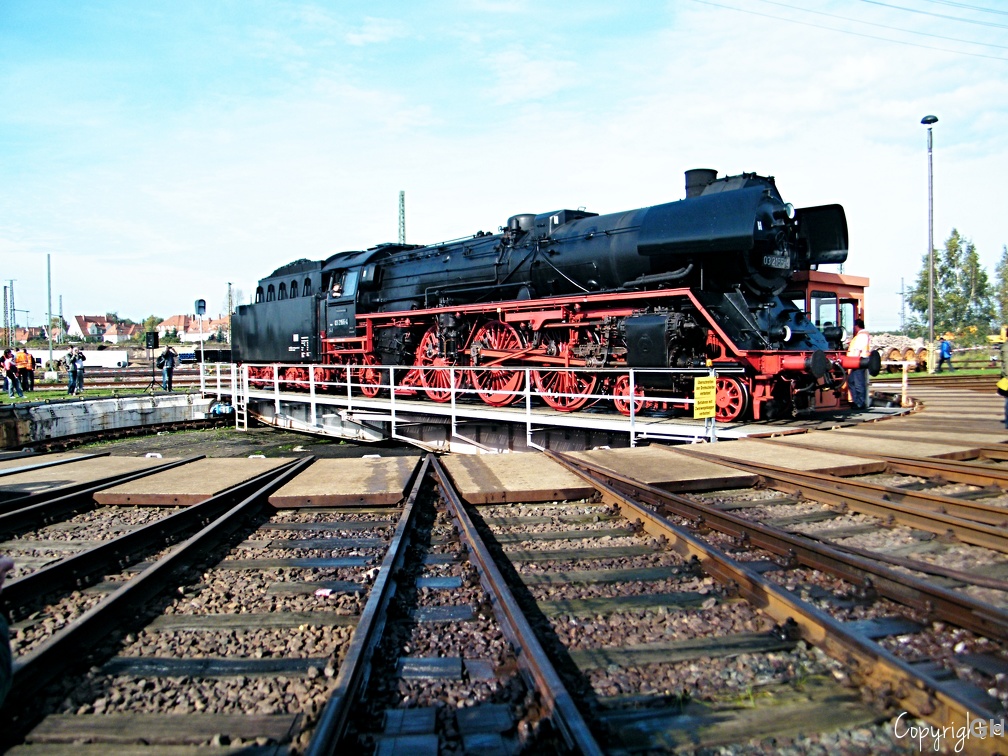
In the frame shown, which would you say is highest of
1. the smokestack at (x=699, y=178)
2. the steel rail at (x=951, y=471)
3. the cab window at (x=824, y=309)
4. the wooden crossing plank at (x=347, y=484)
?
the smokestack at (x=699, y=178)

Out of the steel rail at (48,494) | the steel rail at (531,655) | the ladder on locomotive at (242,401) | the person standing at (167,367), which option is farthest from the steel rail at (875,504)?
the person standing at (167,367)

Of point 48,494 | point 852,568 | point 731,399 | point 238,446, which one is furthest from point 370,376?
point 852,568

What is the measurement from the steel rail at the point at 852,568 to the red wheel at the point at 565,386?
562 centimetres

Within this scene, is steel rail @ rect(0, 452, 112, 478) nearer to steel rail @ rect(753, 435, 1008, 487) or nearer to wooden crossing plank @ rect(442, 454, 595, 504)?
A: wooden crossing plank @ rect(442, 454, 595, 504)

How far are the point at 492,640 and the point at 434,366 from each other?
1128cm

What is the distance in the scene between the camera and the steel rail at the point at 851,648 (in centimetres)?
221

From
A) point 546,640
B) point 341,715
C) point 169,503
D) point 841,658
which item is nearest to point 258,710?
point 341,715

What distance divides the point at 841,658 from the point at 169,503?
535 centimetres

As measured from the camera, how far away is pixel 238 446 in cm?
1562

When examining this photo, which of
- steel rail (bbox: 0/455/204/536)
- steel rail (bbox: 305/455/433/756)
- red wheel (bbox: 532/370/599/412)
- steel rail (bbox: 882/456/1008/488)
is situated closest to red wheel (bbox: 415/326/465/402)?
red wheel (bbox: 532/370/599/412)

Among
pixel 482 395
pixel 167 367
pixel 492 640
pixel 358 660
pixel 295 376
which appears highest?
pixel 167 367

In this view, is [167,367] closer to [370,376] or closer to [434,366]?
[370,376]

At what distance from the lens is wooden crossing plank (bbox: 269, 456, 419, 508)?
575cm

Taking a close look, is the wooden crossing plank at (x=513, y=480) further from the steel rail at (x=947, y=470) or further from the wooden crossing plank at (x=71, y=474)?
the wooden crossing plank at (x=71, y=474)
